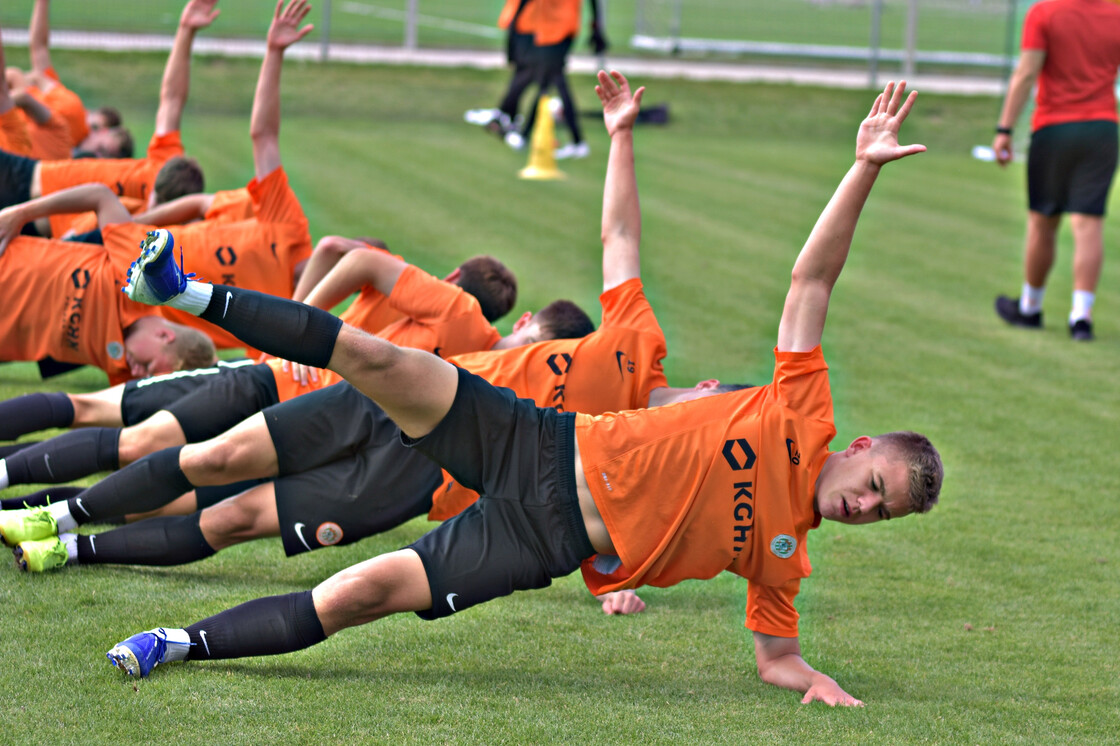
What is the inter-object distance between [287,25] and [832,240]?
3.32m

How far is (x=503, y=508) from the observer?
134 inches

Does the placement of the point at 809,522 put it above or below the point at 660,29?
below

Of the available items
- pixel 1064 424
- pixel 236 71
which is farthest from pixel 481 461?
pixel 236 71

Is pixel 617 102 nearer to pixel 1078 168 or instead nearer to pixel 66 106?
pixel 1078 168

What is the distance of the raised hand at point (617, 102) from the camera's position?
430cm

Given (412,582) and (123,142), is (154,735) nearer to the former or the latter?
(412,582)

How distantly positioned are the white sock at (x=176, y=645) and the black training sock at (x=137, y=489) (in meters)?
0.67

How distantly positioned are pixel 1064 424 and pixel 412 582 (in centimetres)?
461

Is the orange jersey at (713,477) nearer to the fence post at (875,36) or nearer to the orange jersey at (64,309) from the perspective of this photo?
the orange jersey at (64,309)

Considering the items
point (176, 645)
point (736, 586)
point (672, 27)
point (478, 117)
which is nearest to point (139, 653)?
point (176, 645)

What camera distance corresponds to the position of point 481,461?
339 centimetres

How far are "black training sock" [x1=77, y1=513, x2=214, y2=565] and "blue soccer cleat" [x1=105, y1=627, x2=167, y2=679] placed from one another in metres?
0.76

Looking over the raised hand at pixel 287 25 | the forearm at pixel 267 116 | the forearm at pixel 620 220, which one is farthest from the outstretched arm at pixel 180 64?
the forearm at pixel 620 220

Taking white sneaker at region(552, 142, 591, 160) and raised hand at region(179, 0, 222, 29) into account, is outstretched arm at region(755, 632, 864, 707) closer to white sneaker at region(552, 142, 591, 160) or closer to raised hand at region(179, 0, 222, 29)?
raised hand at region(179, 0, 222, 29)
